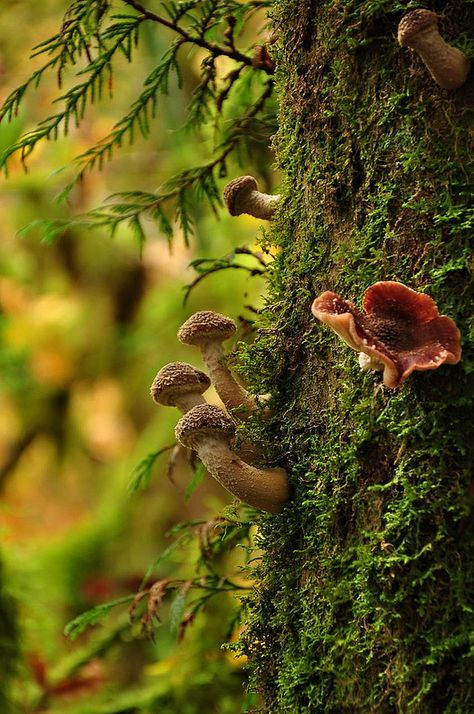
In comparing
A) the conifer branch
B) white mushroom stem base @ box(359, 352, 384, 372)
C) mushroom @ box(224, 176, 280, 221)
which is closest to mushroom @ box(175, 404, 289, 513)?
white mushroom stem base @ box(359, 352, 384, 372)

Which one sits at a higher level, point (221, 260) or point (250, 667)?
point (221, 260)

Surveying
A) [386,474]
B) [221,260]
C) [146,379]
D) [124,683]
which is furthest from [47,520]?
[386,474]

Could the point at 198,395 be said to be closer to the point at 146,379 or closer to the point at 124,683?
the point at 124,683

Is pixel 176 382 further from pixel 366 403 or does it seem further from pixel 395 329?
pixel 395 329

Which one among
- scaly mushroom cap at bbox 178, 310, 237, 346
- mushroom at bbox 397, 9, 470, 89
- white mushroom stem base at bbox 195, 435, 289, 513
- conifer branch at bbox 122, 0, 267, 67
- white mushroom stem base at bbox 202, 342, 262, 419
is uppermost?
conifer branch at bbox 122, 0, 267, 67

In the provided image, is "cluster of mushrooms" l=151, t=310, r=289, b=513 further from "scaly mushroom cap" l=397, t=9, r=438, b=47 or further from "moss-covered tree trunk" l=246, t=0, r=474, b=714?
"scaly mushroom cap" l=397, t=9, r=438, b=47

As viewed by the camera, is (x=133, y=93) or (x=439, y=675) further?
(x=133, y=93)

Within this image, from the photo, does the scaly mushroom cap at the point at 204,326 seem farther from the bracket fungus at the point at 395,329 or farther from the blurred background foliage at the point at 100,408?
the blurred background foliage at the point at 100,408

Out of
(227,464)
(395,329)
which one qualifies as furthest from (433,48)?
(227,464)
